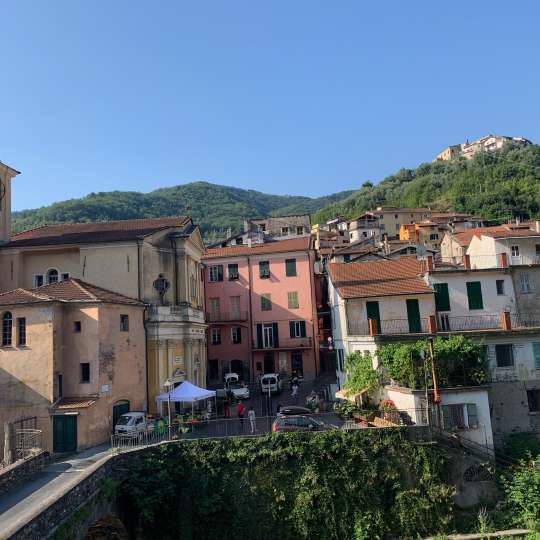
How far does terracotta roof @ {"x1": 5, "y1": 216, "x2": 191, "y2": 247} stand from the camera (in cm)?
3475

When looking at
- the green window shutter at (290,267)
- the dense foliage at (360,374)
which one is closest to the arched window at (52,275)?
the dense foliage at (360,374)

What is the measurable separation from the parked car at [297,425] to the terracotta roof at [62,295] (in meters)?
11.9

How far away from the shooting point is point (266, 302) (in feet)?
162

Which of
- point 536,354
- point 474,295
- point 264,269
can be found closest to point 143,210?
point 264,269

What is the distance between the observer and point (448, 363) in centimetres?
2566

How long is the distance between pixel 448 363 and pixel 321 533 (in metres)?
10.4

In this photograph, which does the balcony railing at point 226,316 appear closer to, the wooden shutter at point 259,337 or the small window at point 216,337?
the small window at point 216,337

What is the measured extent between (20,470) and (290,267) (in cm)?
3347

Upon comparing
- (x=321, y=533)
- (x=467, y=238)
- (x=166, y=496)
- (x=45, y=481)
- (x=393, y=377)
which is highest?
(x=467, y=238)

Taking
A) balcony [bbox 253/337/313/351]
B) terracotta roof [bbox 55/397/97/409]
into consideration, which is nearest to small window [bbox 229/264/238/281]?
balcony [bbox 253/337/313/351]

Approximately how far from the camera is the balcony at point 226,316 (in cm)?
4941

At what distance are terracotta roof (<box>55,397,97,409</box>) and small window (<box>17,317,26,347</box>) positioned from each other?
12.7 feet

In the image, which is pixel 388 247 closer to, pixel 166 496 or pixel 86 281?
pixel 86 281

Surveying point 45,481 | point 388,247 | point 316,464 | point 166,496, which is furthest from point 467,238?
point 45,481
